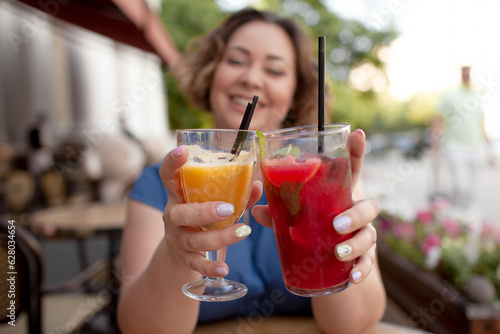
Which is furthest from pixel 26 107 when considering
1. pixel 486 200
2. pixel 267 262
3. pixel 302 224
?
pixel 486 200

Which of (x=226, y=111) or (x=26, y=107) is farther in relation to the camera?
(x=26, y=107)

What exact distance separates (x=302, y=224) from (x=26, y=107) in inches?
369

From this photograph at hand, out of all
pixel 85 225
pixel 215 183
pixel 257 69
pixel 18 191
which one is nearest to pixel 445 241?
pixel 257 69

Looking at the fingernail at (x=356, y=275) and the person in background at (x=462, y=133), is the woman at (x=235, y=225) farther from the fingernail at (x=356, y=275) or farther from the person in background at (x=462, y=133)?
the person in background at (x=462, y=133)

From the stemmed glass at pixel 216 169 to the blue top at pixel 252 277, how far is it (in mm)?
514

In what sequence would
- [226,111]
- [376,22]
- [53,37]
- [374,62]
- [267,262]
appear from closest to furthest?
[267,262] → [226,111] → [376,22] → [53,37] → [374,62]

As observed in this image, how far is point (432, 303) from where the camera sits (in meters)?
2.40

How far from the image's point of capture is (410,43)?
552cm

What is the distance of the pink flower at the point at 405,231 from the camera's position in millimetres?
3227

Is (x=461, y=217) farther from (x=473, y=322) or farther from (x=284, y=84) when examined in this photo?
(x=284, y=84)

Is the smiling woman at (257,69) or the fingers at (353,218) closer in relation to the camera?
the fingers at (353,218)

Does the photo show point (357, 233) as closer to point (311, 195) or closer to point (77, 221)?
point (311, 195)

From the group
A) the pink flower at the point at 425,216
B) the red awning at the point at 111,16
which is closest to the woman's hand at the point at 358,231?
the pink flower at the point at 425,216

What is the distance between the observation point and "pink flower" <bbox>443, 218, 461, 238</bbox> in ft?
9.93
